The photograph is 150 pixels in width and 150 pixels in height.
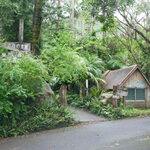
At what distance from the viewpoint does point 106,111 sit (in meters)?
9.83

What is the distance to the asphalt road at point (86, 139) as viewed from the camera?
5105 mm

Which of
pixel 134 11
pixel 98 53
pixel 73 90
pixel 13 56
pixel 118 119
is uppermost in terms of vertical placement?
pixel 134 11

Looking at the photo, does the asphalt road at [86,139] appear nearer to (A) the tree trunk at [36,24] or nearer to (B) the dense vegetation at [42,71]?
(B) the dense vegetation at [42,71]

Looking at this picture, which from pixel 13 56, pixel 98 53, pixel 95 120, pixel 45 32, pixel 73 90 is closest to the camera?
pixel 13 56

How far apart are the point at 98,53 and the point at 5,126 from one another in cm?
1494

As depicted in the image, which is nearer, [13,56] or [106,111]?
[13,56]

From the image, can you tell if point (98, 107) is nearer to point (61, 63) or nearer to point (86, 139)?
point (61, 63)

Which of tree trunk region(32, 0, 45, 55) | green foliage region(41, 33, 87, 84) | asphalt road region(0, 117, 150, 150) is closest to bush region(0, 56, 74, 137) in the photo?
asphalt road region(0, 117, 150, 150)

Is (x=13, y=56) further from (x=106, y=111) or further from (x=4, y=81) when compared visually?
(x=106, y=111)

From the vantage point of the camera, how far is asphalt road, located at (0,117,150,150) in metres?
5.11

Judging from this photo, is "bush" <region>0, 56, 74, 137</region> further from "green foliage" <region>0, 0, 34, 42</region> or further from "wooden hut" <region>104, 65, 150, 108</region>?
"wooden hut" <region>104, 65, 150, 108</region>

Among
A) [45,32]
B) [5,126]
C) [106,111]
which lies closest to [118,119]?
[106,111]

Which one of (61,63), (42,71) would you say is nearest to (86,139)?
(42,71)

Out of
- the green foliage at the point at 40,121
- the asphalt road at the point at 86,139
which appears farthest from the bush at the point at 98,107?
the green foliage at the point at 40,121
